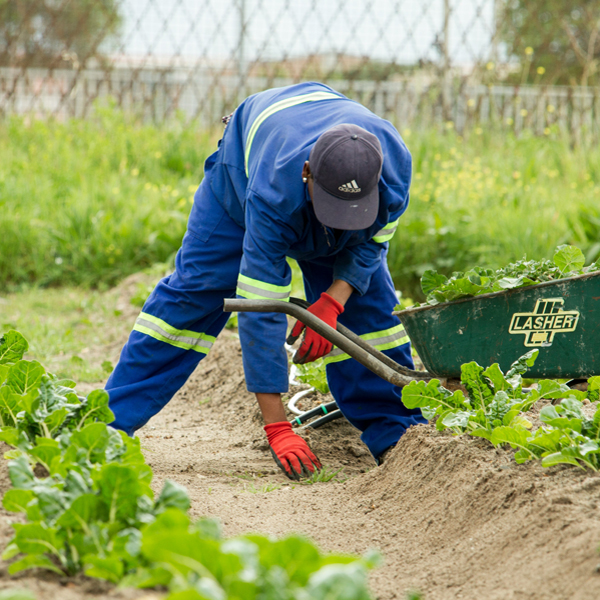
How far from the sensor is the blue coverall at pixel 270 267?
254 centimetres

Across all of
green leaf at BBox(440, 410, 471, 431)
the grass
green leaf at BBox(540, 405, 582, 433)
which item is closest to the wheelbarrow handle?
green leaf at BBox(440, 410, 471, 431)

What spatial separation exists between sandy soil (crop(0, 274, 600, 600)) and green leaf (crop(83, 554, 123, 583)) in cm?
4

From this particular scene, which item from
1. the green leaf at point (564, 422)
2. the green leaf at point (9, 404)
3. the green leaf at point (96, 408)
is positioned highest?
the green leaf at point (564, 422)

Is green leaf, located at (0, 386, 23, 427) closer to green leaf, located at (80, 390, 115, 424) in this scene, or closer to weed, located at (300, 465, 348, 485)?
green leaf, located at (80, 390, 115, 424)

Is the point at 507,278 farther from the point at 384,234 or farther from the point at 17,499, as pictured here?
the point at 17,499

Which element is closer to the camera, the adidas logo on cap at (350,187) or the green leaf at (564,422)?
the green leaf at (564,422)

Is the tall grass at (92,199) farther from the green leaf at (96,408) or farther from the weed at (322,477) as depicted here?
the green leaf at (96,408)

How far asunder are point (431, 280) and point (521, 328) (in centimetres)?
38

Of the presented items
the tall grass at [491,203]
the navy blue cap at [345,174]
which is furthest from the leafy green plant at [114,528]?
the tall grass at [491,203]

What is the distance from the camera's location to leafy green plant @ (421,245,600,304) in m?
2.44

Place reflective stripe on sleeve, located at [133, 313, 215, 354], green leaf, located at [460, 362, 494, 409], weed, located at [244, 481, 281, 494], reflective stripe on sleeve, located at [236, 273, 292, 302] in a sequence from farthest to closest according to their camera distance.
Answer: reflective stripe on sleeve, located at [133, 313, 215, 354], weed, located at [244, 481, 281, 494], reflective stripe on sleeve, located at [236, 273, 292, 302], green leaf, located at [460, 362, 494, 409]

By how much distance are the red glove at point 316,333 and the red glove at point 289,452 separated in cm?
36

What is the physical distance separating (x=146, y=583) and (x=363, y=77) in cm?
893

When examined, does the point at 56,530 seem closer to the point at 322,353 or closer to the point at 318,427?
the point at 322,353
